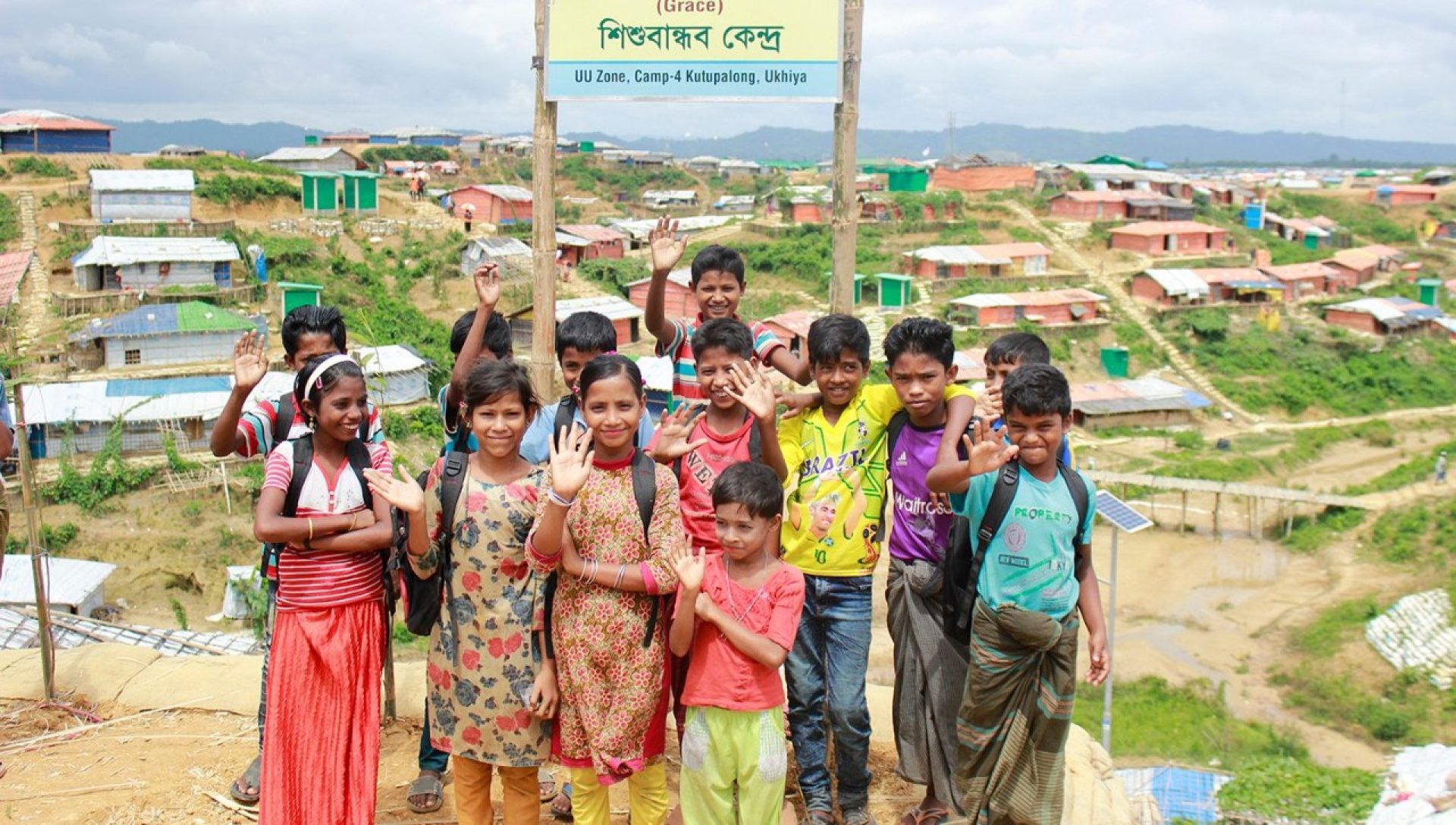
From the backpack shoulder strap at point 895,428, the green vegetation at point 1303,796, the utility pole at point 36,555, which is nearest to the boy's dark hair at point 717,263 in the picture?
the backpack shoulder strap at point 895,428

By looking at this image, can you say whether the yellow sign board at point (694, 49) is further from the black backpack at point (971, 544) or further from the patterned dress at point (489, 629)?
the patterned dress at point (489, 629)

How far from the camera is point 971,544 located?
3.29 meters

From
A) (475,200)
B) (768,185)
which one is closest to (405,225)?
(475,200)

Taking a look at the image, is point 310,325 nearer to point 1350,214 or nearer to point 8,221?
point 8,221

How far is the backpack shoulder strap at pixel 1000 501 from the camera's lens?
317 cm

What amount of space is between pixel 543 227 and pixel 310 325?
1239 mm

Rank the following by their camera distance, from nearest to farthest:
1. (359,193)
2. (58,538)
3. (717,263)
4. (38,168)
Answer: (717,263), (58,538), (38,168), (359,193)

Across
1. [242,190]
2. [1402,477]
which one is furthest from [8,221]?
[1402,477]

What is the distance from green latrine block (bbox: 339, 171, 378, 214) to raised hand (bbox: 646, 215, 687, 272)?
104 ft

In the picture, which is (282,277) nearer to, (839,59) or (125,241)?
(125,241)

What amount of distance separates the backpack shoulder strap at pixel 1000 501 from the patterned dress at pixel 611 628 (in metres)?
0.92

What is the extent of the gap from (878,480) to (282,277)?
26322mm

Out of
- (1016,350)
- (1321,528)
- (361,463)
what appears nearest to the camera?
(361,463)

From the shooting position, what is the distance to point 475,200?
120 feet
